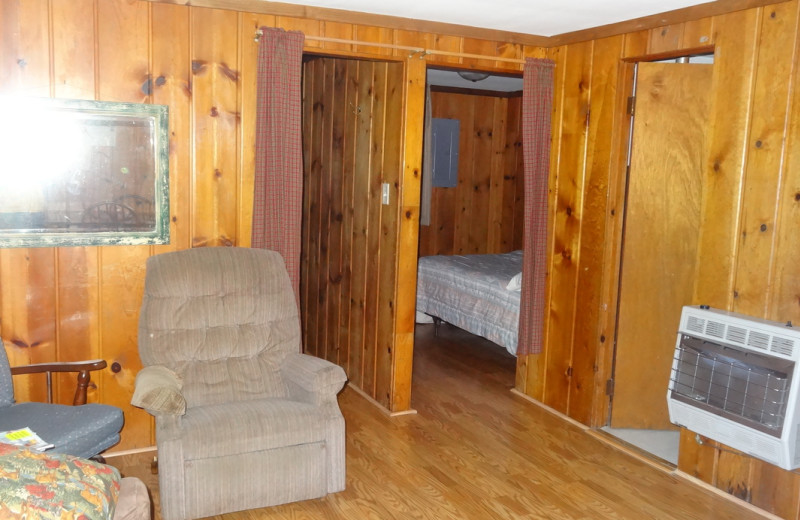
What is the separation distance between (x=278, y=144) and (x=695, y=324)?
2.17m

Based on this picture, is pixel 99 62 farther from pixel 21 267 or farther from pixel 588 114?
pixel 588 114

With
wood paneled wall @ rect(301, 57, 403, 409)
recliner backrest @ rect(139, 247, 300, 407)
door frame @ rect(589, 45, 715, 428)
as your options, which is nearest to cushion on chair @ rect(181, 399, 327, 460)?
recliner backrest @ rect(139, 247, 300, 407)

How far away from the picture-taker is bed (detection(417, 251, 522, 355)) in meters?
4.89

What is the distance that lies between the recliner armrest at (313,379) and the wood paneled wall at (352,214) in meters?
1.03

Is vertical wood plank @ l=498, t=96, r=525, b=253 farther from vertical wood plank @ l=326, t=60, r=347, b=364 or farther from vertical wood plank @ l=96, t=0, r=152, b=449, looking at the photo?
vertical wood plank @ l=96, t=0, r=152, b=449

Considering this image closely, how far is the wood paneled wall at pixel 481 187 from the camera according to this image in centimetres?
738

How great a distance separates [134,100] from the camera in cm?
331

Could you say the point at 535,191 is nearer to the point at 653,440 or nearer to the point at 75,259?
the point at 653,440

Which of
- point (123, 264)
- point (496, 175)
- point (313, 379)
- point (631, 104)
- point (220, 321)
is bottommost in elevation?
point (313, 379)

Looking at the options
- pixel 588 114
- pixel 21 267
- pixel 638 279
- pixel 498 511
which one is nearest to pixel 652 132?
pixel 588 114

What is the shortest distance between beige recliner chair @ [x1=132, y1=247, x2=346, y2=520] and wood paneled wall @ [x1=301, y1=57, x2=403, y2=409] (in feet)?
3.22

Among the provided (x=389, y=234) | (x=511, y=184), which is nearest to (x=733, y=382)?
(x=389, y=234)

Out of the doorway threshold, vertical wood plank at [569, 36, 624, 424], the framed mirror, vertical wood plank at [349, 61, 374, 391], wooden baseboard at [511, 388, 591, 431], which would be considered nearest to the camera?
the framed mirror

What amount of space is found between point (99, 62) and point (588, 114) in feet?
8.41
